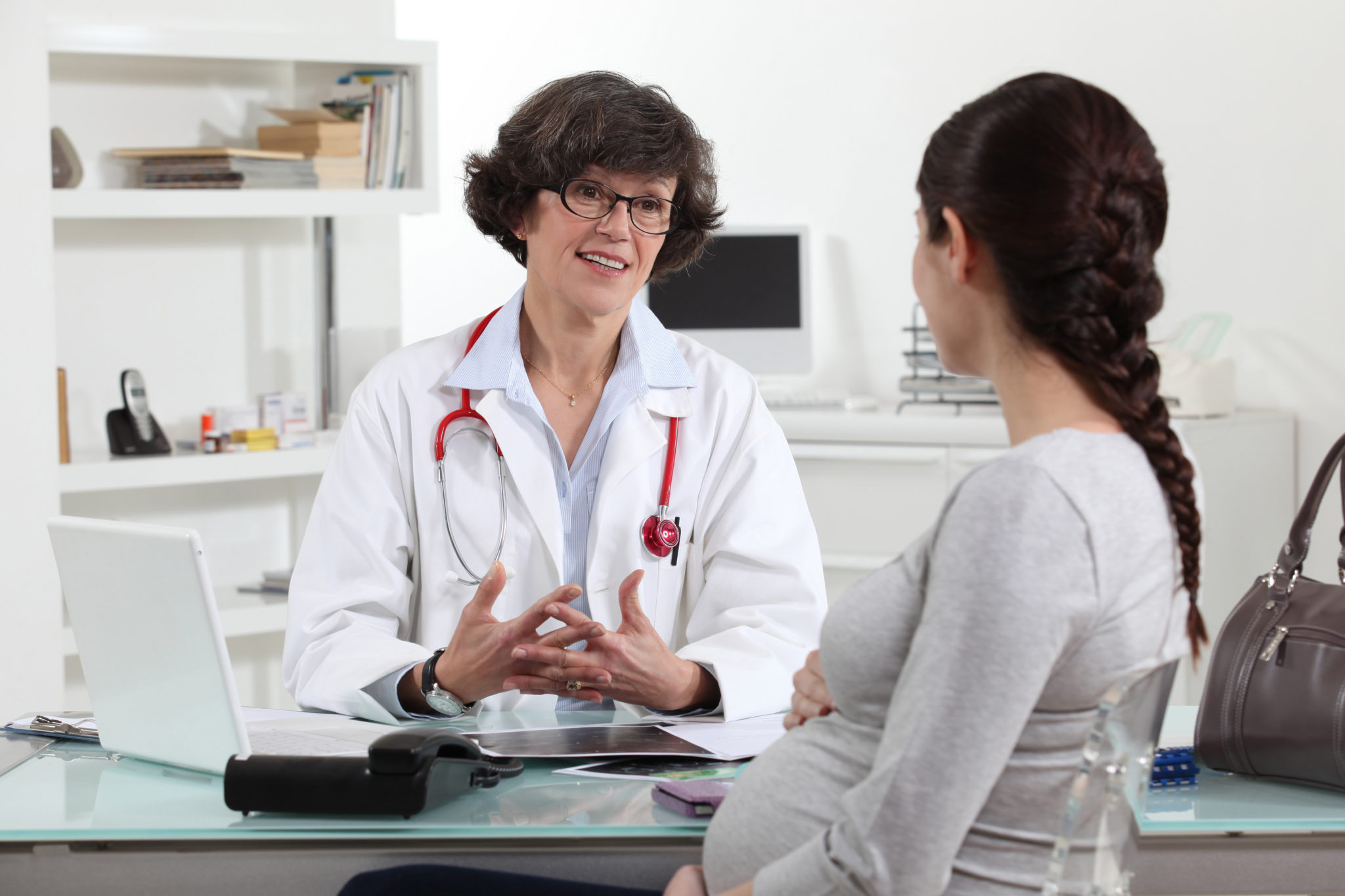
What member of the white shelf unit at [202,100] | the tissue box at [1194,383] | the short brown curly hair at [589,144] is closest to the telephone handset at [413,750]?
the short brown curly hair at [589,144]

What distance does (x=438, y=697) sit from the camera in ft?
5.26

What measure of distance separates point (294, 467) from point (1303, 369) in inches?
108

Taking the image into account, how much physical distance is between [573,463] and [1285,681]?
3.30ft

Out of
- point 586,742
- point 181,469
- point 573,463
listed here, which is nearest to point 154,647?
point 586,742

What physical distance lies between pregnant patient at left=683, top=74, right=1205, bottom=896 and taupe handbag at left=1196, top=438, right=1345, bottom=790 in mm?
329

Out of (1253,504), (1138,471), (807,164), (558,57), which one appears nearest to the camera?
(1138,471)

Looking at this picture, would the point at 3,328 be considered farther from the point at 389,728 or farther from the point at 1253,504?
the point at 1253,504

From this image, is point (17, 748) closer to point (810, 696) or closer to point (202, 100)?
point (810, 696)

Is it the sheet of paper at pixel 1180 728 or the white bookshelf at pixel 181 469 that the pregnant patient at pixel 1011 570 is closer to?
the sheet of paper at pixel 1180 728

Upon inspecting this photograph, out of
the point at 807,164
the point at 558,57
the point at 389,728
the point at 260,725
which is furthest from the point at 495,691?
the point at 558,57

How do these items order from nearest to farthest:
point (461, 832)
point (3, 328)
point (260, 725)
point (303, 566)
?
point (461, 832)
point (260, 725)
point (303, 566)
point (3, 328)

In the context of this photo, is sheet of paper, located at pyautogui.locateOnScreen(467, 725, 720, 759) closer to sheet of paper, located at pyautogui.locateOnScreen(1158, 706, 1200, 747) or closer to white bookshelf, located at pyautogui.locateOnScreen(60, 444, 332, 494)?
sheet of paper, located at pyautogui.locateOnScreen(1158, 706, 1200, 747)

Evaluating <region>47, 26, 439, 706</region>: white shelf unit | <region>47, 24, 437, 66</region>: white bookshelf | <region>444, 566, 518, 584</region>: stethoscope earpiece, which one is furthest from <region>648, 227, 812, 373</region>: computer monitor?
<region>444, 566, 518, 584</region>: stethoscope earpiece

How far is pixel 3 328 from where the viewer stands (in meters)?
2.72
